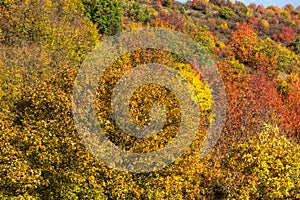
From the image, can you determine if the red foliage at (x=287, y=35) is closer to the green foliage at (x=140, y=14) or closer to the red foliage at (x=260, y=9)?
the red foliage at (x=260, y=9)

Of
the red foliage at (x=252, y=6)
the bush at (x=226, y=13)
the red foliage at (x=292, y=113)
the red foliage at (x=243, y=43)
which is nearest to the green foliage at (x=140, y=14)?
the red foliage at (x=243, y=43)

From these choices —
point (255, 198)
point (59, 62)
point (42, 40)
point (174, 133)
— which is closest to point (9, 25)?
point (42, 40)

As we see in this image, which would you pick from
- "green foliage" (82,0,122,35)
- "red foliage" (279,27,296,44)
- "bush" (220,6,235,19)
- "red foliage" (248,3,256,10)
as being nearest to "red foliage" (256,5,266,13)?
"red foliage" (248,3,256,10)

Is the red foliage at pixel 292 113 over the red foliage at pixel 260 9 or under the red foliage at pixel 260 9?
under

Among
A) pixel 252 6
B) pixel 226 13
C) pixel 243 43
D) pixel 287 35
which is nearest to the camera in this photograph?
pixel 243 43

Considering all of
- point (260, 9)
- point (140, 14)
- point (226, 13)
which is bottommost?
point (140, 14)

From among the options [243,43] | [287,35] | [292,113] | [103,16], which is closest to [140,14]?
[103,16]

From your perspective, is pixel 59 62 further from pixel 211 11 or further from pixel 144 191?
pixel 211 11

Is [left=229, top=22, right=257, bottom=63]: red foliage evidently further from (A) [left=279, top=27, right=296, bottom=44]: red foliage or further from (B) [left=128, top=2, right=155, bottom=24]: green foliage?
(B) [left=128, top=2, right=155, bottom=24]: green foliage

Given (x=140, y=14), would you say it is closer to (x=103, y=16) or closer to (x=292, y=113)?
(x=103, y=16)

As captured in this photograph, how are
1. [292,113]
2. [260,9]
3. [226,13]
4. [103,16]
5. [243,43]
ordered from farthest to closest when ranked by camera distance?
[260,9] < [226,13] < [243,43] < [103,16] < [292,113]

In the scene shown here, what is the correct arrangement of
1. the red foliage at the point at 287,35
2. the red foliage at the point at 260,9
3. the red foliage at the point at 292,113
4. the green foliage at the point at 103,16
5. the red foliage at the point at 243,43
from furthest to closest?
the red foliage at the point at 260,9, the red foliage at the point at 287,35, the red foliage at the point at 243,43, the green foliage at the point at 103,16, the red foliage at the point at 292,113
